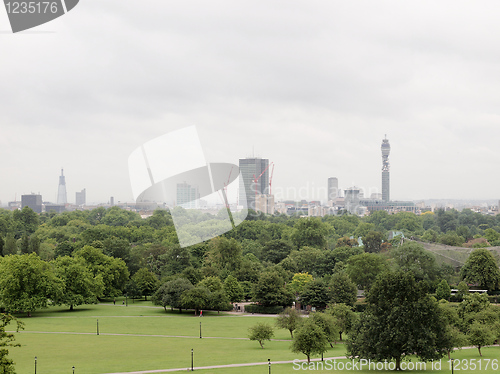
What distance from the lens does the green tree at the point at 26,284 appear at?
172 ft

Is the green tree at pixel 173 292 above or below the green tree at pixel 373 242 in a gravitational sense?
below

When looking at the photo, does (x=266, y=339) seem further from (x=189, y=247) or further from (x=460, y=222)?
(x=460, y=222)

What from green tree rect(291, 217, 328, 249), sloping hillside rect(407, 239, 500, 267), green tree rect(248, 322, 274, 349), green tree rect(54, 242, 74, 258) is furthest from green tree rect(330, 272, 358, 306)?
green tree rect(54, 242, 74, 258)

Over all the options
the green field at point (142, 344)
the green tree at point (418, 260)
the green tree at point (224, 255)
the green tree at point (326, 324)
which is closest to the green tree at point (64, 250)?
the green tree at point (224, 255)

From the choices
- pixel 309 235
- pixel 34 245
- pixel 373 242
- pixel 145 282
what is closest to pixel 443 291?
pixel 145 282

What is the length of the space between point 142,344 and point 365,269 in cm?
3008

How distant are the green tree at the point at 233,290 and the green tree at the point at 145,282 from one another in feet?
31.7

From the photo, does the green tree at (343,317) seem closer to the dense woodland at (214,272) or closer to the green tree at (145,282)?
the dense woodland at (214,272)

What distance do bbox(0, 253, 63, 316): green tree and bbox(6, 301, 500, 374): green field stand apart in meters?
1.54

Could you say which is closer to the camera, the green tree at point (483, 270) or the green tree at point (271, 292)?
the green tree at point (271, 292)

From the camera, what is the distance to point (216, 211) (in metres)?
121

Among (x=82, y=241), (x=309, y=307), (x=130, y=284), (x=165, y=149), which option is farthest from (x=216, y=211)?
(x=165, y=149)

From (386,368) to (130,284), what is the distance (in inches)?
1601

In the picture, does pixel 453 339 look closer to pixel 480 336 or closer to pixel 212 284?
pixel 480 336
